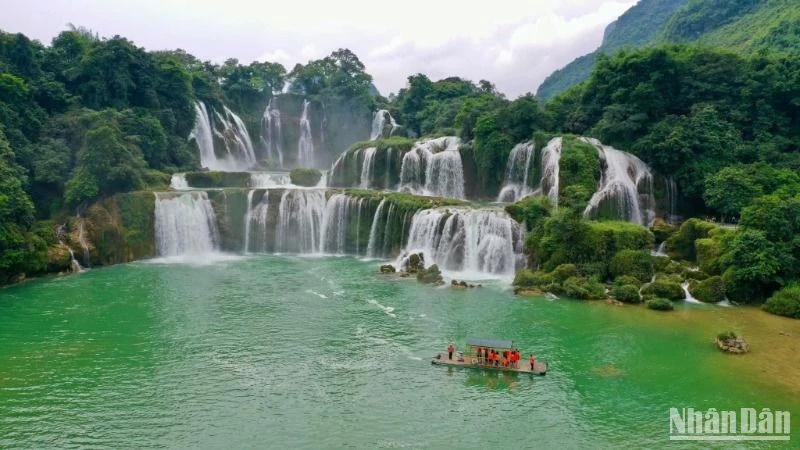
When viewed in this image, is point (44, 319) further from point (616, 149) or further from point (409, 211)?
point (616, 149)

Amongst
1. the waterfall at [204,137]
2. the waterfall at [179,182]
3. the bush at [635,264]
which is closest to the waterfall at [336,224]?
the waterfall at [179,182]

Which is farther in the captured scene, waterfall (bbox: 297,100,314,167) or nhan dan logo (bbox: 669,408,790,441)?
waterfall (bbox: 297,100,314,167)

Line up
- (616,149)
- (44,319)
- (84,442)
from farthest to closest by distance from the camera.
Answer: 1. (616,149)
2. (44,319)
3. (84,442)

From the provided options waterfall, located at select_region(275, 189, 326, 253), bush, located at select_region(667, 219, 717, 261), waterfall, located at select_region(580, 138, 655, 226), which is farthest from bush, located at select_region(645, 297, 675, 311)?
waterfall, located at select_region(275, 189, 326, 253)

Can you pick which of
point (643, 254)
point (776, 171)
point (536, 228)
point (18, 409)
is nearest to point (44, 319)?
point (18, 409)

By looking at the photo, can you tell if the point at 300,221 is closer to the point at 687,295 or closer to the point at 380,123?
the point at 687,295

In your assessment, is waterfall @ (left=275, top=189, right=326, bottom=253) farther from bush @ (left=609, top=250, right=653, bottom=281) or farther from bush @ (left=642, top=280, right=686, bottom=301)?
bush @ (left=642, top=280, right=686, bottom=301)

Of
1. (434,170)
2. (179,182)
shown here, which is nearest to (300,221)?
(434,170)
